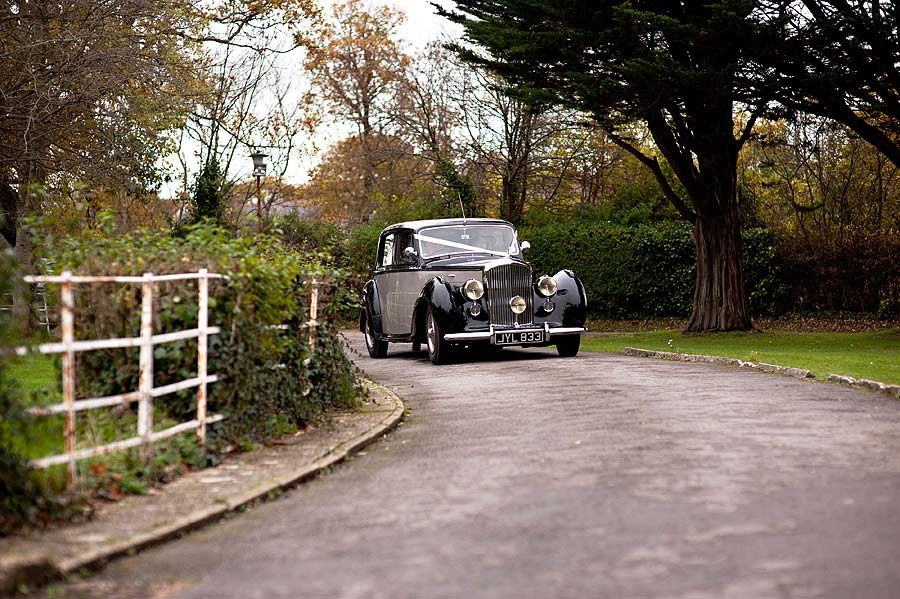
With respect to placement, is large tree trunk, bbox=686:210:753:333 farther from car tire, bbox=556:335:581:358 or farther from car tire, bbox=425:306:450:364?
car tire, bbox=425:306:450:364

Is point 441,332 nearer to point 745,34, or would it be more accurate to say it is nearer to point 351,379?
point 351,379

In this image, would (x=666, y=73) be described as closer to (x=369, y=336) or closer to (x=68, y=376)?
(x=369, y=336)

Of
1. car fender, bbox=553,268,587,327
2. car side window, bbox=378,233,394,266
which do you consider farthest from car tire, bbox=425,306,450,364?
car side window, bbox=378,233,394,266

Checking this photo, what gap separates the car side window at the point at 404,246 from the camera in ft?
60.1

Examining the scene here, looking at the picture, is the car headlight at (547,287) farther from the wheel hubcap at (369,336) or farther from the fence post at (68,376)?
the fence post at (68,376)

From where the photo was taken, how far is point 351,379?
11023mm

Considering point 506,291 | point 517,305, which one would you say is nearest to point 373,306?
point 506,291

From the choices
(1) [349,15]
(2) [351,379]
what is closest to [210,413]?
(2) [351,379]

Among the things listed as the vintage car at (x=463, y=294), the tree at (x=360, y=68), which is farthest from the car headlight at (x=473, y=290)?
the tree at (x=360, y=68)

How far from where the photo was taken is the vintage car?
16.4 meters

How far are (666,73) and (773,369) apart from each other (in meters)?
6.76

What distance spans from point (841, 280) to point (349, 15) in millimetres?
26039

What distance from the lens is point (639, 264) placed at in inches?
1120

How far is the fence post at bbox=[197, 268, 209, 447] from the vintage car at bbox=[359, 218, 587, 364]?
8705 mm
